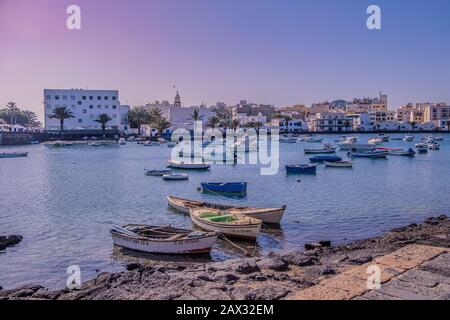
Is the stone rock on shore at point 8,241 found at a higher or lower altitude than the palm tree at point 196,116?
lower

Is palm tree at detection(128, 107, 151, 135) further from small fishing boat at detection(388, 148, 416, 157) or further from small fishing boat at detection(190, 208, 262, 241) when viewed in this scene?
small fishing boat at detection(190, 208, 262, 241)

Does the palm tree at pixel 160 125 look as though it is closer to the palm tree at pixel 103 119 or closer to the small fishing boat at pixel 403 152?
the palm tree at pixel 103 119

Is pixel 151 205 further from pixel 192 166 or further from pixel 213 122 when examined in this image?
pixel 213 122

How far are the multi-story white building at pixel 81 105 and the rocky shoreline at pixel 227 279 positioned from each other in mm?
98298

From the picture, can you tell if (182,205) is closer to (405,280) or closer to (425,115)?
(405,280)

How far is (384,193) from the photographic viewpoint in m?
33.4

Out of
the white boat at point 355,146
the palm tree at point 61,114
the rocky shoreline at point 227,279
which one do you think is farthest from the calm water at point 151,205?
the palm tree at point 61,114

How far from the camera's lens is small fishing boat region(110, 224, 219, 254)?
16328 millimetres

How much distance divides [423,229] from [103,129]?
9675cm

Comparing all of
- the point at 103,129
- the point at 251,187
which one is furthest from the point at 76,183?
the point at 103,129

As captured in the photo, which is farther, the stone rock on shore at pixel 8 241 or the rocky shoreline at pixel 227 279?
the stone rock on shore at pixel 8 241

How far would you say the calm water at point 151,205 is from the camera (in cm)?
1730

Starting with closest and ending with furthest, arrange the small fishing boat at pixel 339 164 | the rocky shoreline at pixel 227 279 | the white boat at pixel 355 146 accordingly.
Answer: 1. the rocky shoreline at pixel 227 279
2. the small fishing boat at pixel 339 164
3. the white boat at pixel 355 146

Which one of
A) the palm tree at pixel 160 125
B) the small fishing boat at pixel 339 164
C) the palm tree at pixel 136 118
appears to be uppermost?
the palm tree at pixel 136 118
